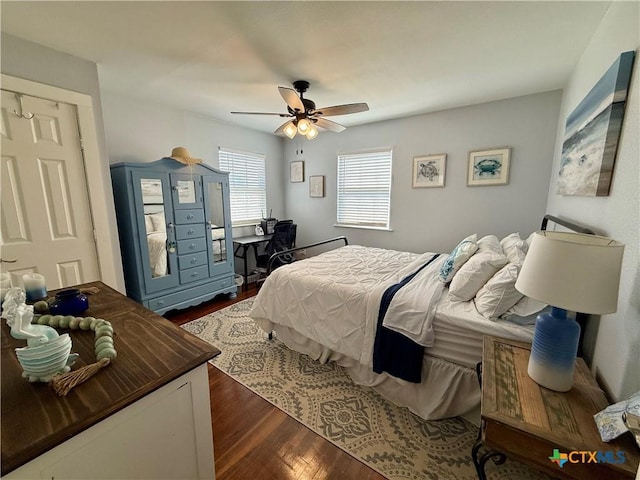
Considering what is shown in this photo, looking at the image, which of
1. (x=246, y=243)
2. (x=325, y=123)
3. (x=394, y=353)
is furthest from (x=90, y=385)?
(x=246, y=243)

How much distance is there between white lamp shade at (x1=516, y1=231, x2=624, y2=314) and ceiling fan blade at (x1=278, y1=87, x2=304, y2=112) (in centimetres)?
197

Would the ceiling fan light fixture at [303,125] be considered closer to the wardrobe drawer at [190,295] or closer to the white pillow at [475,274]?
the white pillow at [475,274]

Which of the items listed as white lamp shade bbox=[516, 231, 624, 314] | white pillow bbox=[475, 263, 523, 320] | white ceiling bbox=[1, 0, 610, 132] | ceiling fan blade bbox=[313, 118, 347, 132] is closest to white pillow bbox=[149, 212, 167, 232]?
white ceiling bbox=[1, 0, 610, 132]

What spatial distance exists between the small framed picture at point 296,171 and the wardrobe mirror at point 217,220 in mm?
1707

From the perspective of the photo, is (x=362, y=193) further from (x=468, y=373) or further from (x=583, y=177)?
(x=468, y=373)

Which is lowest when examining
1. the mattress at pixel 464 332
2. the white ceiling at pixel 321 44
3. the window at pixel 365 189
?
the mattress at pixel 464 332

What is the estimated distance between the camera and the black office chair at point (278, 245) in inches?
155

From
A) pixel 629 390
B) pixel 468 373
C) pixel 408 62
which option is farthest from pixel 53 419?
pixel 408 62

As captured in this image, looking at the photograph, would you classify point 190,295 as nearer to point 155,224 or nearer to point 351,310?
point 155,224

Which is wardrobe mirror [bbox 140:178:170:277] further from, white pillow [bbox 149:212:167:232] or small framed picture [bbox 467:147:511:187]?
small framed picture [bbox 467:147:511:187]

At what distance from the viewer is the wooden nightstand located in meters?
0.77

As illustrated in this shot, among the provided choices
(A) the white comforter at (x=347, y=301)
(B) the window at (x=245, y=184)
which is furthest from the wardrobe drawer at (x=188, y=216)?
(A) the white comforter at (x=347, y=301)

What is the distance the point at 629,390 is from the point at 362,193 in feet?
11.6

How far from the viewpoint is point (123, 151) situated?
295cm
